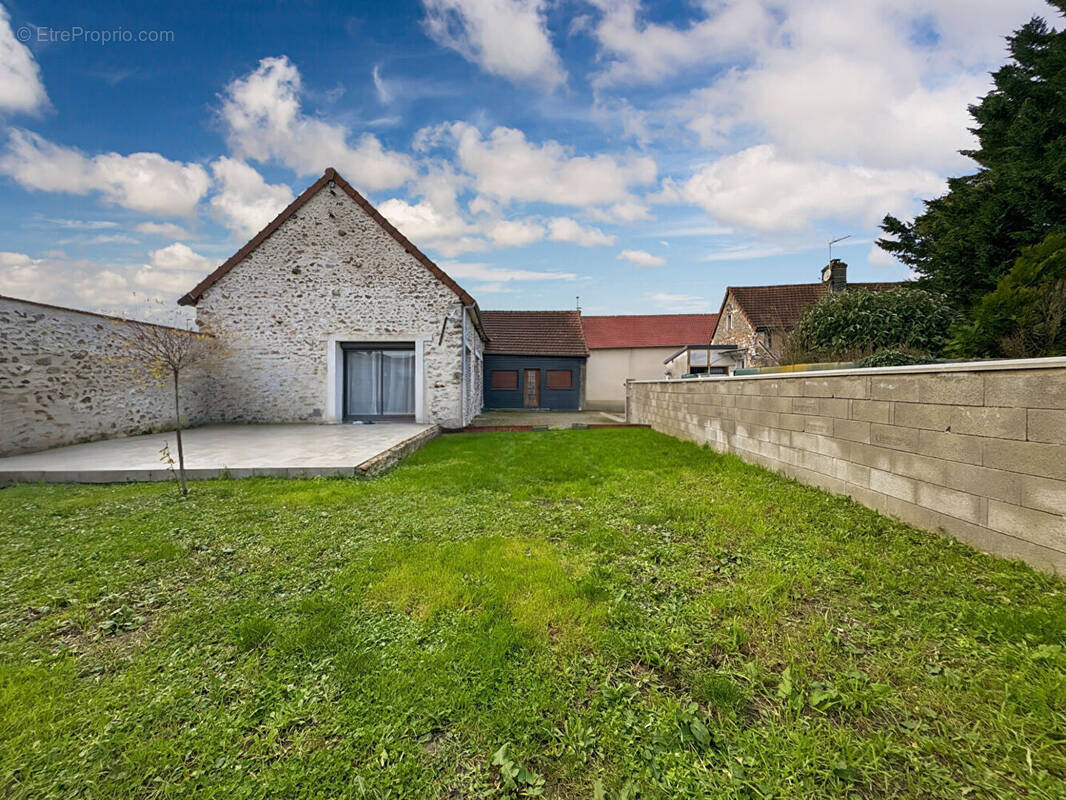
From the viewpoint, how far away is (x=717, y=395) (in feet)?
24.6

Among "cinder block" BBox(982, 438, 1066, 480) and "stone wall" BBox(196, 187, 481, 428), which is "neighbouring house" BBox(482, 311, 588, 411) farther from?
"cinder block" BBox(982, 438, 1066, 480)

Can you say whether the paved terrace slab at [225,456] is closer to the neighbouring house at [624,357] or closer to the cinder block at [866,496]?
the cinder block at [866,496]

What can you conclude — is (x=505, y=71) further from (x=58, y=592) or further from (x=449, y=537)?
(x=58, y=592)

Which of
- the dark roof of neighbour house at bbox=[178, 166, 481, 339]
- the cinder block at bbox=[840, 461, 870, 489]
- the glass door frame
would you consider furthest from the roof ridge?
the cinder block at bbox=[840, 461, 870, 489]

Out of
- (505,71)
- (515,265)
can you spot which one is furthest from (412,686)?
(515,265)

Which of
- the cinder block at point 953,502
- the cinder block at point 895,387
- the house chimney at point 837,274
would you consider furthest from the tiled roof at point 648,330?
the cinder block at point 953,502

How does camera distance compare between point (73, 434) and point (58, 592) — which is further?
point (73, 434)

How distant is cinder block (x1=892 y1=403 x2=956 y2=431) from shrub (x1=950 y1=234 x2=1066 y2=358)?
19.8 feet

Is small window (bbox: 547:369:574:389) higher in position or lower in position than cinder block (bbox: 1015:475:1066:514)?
higher

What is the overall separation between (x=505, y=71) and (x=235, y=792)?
13.7 m

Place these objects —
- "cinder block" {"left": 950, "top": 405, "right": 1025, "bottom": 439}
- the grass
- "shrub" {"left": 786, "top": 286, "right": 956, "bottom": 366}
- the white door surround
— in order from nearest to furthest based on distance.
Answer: the grass, "cinder block" {"left": 950, "top": 405, "right": 1025, "bottom": 439}, "shrub" {"left": 786, "top": 286, "right": 956, "bottom": 366}, the white door surround

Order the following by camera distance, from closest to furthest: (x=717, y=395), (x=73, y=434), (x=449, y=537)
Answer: (x=449, y=537)
(x=717, y=395)
(x=73, y=434)

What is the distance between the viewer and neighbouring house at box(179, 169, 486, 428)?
38.2 feet

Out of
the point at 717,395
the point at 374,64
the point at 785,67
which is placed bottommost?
the point at 717,395
